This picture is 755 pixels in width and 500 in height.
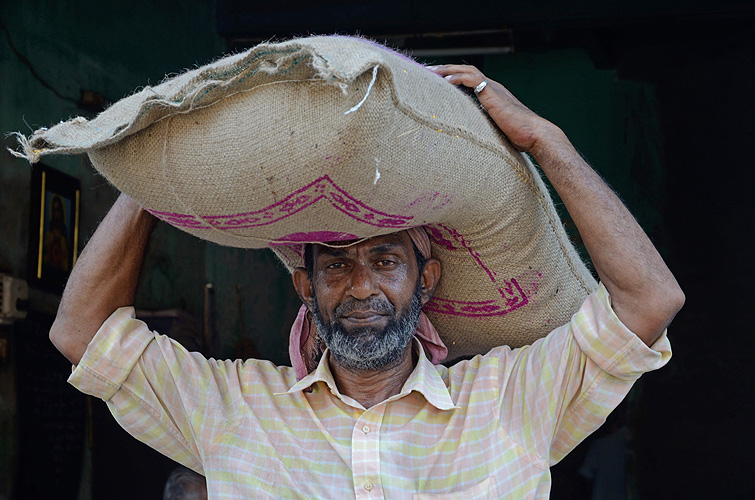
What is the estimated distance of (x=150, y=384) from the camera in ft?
6.56

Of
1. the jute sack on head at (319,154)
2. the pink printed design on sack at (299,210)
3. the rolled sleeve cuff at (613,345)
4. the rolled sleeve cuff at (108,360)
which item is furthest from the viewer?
the rolled sleeve cuff at (108,360)

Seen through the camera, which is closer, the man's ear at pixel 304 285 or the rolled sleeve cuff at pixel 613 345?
the rolled sleeve cuff at pixel 613 345

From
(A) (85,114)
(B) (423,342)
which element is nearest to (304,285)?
(B) (423,342)

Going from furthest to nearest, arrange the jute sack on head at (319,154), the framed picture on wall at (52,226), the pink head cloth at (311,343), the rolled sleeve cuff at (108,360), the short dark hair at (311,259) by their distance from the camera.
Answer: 1. the framed picture on wall at (52,226)
2. the pink head cloth at (311,343)
3. the short dark hair at (311,259)
4. the rolled sleeve cuff at (108,360)
5. the jute sack on head at (319,154)

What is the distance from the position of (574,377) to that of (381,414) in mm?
476

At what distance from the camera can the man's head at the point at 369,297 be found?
2.03 m

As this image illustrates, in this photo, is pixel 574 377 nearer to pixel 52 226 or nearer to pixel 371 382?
pixel 371 382

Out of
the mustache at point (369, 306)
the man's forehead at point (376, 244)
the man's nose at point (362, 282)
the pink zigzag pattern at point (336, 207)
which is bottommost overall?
the mustache at point (369, 306)

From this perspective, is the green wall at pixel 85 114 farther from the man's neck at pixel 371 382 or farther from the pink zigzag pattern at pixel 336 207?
the pink zigzag pattern at pixel 336 207

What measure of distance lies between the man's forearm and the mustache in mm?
519

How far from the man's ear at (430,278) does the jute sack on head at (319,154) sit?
0.14m

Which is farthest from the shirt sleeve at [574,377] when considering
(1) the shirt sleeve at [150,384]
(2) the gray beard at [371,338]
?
(1) the shirt sleeve at [150,384]

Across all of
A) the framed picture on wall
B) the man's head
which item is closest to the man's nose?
the man's head

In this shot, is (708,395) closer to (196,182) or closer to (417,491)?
(417,491)
